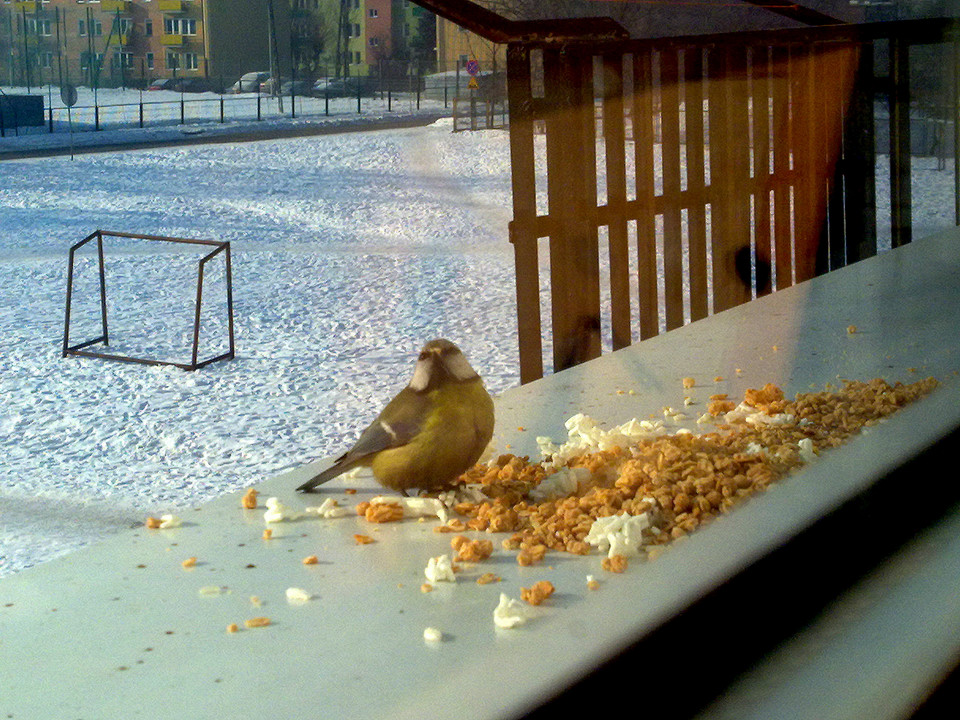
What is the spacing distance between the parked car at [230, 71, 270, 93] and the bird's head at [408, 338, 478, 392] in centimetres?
36

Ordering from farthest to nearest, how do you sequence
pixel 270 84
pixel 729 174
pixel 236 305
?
pixel 236 305 < pixel 729 174 < pixel 270 84

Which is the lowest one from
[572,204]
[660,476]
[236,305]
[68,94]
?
[236,305]

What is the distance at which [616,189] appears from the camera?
1.72 meters

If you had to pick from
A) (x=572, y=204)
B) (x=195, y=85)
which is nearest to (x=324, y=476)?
(x=195, y=85)

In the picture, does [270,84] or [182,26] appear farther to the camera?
[270,84]

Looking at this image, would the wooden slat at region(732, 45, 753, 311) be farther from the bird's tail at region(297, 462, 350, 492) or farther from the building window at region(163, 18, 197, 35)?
the bird's tail at region(297, 462, 350, 492)

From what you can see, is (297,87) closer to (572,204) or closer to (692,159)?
(572,204)

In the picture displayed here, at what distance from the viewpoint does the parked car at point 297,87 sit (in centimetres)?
108

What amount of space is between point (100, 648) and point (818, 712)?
1.14 feet

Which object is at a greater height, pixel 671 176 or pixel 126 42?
pixel 126 42

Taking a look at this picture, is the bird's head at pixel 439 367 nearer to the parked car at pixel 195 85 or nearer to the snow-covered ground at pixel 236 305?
the parked car at pixel 195 85

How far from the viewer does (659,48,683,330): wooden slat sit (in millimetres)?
1833

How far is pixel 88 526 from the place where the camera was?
1595 mm

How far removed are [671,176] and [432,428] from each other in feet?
4.19
